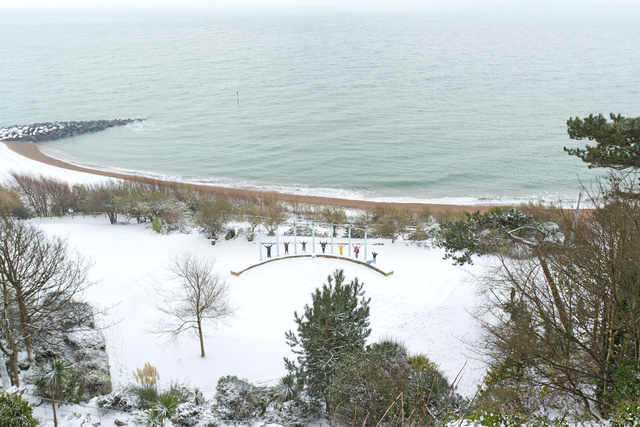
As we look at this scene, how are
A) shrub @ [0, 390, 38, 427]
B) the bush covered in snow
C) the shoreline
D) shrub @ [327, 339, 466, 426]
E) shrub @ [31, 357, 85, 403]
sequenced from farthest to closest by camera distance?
the shoreline < shrub @ [31, 357, 85, 403] < the bush covered in snow < shrub @ [327, 339, 466, 426] < shrub @ [0, 390, 38, 427]

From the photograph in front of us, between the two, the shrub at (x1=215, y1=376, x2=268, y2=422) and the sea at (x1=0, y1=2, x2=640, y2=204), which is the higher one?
the sea at (x1=0, y1=2, x2=640, y2=204)

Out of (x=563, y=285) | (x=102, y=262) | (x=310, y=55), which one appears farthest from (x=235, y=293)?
(x=310, y=55)

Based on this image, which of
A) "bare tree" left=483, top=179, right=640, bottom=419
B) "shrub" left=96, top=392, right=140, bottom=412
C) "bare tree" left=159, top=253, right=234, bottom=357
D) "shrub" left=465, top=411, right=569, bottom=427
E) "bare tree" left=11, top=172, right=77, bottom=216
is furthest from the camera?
"bare tree" left=11, top=172, right=77, bottom=216

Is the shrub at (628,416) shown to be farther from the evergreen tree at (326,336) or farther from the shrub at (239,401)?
the shrub at (239,401)

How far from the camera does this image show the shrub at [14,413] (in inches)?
422

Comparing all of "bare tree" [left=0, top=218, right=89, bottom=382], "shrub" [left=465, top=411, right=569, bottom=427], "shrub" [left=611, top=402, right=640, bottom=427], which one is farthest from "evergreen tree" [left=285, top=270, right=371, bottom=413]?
"bare tree" [left=0, top=218, right=89, bottom=382]

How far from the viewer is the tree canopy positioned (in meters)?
16.1

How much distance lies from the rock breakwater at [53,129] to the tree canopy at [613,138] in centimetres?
6624

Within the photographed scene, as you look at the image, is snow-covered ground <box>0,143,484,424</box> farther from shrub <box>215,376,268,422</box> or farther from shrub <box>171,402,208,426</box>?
shrub <box>171,402,208,426</box>

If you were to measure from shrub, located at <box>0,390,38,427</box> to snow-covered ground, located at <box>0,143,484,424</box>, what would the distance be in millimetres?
7524

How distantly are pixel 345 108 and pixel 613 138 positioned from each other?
5661 centimetres

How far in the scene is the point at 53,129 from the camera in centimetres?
6694

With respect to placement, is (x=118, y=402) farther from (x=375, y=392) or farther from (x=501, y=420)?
(x=501, y=420)

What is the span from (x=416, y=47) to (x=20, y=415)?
126974 mm
